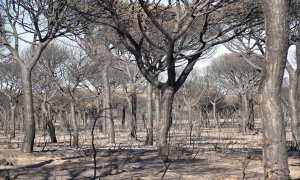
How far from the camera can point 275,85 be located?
17.4 ft

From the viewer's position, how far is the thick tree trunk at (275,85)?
17.2ft

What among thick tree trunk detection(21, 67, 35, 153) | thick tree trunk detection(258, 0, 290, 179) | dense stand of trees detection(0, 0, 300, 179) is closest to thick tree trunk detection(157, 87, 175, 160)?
dense stand of trees detection(0, 0, 300, 179)

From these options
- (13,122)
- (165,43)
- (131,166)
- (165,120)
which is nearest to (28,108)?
(165,120)

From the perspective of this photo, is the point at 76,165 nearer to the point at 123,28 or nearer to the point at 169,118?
the point at 169,118

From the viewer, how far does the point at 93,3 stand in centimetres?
1140

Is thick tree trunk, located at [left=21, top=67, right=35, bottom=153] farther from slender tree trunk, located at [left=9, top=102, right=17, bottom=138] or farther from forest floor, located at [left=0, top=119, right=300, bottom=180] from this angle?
slender tree trunk, located at [left=9, top=102, right=17, bottom=138]

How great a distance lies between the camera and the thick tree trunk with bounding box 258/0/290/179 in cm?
525

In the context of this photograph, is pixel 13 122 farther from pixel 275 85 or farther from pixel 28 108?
pixel 275 85

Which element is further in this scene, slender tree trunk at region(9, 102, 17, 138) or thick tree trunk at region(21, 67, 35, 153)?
slender tree trunk at region(9, 102, 17, 138)

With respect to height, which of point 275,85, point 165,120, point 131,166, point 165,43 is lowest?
point 131,166

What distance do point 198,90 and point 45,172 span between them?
3697 cm

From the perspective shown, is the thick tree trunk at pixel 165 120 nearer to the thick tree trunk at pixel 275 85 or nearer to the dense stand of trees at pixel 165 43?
the dense stand of trees at pixel 165 43

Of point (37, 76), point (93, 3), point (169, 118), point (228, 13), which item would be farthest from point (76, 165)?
point (37, 76)

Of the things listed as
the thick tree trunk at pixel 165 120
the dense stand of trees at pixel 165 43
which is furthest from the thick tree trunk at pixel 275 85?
the thick tree trunk at pixel 165 120
